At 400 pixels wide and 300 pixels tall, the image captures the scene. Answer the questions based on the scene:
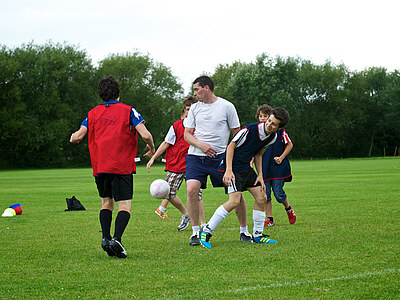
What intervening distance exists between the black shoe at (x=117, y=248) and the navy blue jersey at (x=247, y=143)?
1802 mm

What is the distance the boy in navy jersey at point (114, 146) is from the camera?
6.24 meters

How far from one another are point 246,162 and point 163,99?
6080 centimetres

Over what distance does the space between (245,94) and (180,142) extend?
58383mm

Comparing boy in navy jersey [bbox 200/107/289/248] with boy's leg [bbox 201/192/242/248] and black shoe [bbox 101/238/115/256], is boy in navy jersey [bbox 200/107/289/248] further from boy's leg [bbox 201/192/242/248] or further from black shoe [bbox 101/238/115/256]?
black shoe [bbox 101/238/115/256]

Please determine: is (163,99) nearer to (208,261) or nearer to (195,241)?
(195,241)

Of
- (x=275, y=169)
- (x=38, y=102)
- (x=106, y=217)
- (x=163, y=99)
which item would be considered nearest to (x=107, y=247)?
(x=106, y=217)

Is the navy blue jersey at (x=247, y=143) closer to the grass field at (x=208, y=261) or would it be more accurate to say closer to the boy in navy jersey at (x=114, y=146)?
the grass field at (x=208, y=261)

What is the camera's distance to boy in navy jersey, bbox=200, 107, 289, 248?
6.88 metres

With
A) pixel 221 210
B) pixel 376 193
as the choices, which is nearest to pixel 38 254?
pixel 221 210

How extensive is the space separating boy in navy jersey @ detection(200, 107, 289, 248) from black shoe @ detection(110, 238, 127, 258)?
1204 mm

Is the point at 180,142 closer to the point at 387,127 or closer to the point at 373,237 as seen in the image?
the point at 373,237

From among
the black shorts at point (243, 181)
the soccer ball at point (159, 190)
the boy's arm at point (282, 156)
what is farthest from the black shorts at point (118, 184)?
the boy's arm at point (282, 156)

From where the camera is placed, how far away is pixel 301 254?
20.1 feet

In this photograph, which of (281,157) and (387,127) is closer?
(281,157)
